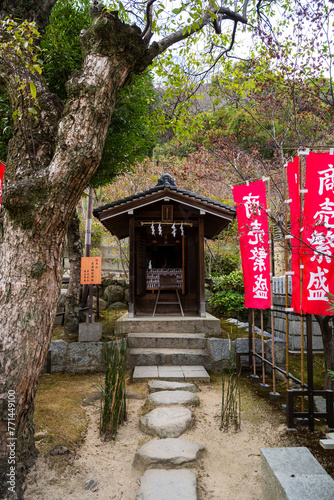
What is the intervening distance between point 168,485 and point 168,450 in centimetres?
52

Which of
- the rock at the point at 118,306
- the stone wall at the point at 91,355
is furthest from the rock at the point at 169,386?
the rock at the point at 118,306

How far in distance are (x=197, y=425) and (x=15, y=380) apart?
2.56 m

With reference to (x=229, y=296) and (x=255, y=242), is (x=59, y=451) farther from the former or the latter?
(x=229, y=296)

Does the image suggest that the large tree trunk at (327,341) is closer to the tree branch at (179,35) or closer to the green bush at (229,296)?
the tree branch at (179,35)

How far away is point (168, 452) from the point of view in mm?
3311

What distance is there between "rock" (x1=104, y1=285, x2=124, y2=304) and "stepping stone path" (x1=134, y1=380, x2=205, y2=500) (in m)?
7.83

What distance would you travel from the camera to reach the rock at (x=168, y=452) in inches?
126

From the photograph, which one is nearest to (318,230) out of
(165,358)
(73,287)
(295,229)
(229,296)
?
(295,229)

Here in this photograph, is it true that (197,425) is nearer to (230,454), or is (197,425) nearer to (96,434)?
(230,454)

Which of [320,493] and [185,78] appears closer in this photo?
[320,493]

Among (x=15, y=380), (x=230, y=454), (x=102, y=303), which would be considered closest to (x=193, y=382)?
(x=230, y=454)

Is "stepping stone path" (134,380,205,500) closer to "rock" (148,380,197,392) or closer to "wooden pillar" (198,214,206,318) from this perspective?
"rock" (148,380,197,392)

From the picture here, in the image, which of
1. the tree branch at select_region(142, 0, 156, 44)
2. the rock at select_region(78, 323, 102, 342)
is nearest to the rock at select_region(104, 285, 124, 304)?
the rock at select_region(78, 323, 102, 342)

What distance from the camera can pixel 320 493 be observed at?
7.20ft
